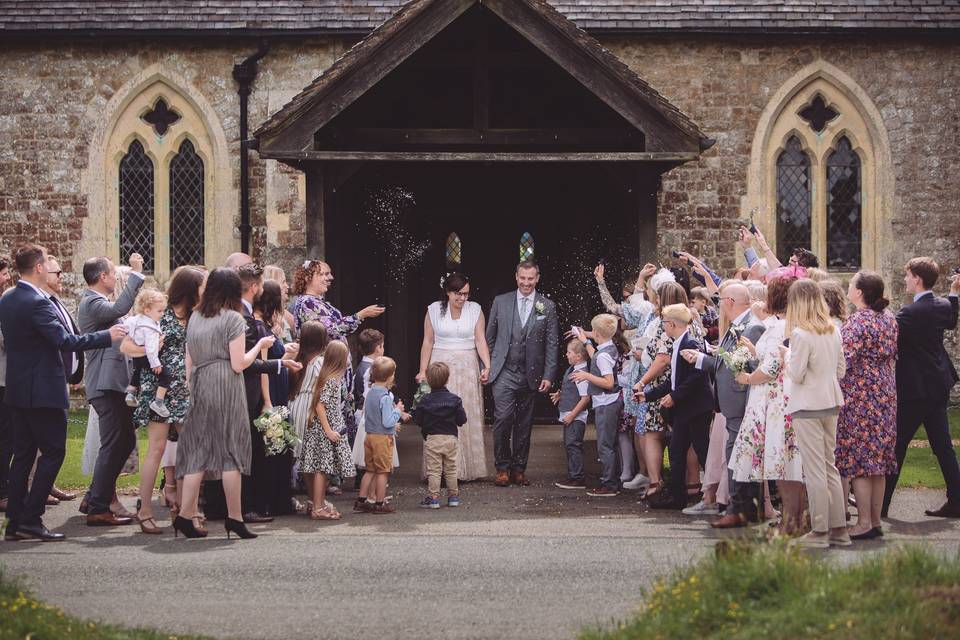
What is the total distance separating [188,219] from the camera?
1870 cm

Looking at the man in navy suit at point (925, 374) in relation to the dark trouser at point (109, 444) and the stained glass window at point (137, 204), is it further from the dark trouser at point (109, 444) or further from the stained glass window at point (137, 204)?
the stained glass window at point (137, 204)

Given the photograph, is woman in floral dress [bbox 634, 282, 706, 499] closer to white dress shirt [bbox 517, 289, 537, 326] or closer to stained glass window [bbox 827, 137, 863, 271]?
white dress shirt [bbox 517, 289, 537, 326]

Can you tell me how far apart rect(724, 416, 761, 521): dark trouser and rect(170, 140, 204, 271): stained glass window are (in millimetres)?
11529

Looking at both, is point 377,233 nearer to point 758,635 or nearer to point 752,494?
point 752,494

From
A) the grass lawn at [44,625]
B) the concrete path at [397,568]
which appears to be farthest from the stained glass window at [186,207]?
the grass lawn at [44,625]

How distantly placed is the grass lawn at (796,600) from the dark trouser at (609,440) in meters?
4.45

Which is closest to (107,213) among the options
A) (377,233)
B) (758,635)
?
(377,233)

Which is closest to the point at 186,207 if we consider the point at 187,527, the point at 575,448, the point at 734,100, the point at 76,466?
the point at 76,466

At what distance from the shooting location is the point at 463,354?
1140cm

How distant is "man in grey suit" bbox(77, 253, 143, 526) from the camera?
9039mm

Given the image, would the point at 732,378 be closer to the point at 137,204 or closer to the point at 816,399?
the point at 816,399

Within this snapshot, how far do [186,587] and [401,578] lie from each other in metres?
1.24

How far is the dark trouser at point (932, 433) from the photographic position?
9.34 metres

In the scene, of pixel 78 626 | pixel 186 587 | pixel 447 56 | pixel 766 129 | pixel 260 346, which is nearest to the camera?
pixel 78 626
